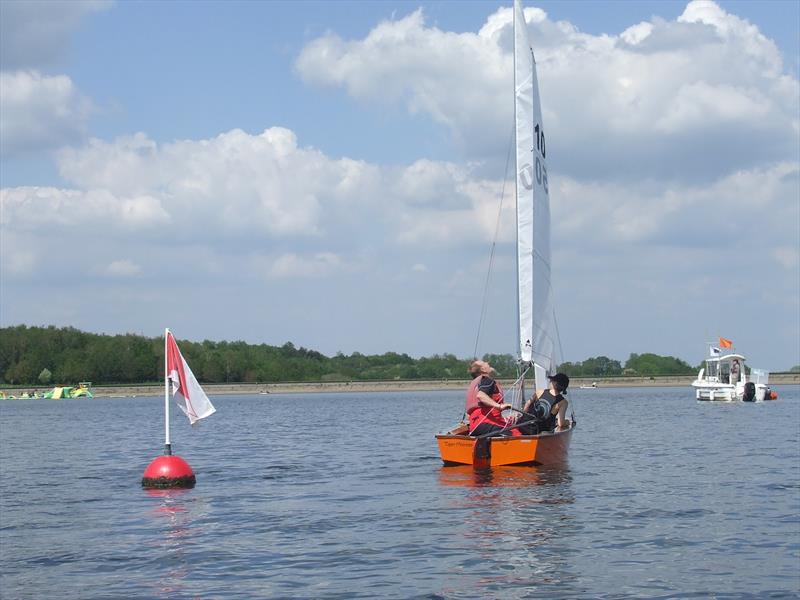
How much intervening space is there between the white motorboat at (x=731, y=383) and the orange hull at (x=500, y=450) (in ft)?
201

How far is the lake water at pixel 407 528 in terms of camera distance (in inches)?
547

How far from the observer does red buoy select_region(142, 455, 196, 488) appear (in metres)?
24.5

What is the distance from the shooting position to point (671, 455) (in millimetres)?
33594

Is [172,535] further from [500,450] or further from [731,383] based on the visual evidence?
[731,383]

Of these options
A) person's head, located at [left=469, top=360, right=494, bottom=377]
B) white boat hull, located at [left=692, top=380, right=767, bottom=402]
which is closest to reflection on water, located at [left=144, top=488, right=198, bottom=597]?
person's head, located at [left=469, top=360, right=494, bottom=377]

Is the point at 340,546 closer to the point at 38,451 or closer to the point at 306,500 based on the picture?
the point at 306,500

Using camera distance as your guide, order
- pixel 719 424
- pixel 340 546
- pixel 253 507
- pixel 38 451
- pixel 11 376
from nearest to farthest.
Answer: pixel 340 546 → pixel 253 507 → pixel 38 451 → pixel 719 424 → pixel 11 376

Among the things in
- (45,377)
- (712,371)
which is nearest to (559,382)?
(712,371)

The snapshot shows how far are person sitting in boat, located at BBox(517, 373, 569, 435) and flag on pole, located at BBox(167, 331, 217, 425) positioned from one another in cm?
779

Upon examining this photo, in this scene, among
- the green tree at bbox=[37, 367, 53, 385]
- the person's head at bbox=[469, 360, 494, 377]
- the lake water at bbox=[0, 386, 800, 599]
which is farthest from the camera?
the green tree at bbox=[37, 367, 53, 385]

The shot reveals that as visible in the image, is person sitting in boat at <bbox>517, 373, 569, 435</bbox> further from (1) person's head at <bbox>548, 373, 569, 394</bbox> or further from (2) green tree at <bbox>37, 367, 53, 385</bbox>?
(2) green tree at <bbox>37, 367, 53, 385</bbox>

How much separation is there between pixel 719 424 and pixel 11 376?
159956 mm

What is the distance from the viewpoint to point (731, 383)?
84.9 meters

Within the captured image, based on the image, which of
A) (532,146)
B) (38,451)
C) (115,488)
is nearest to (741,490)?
(532,146)
